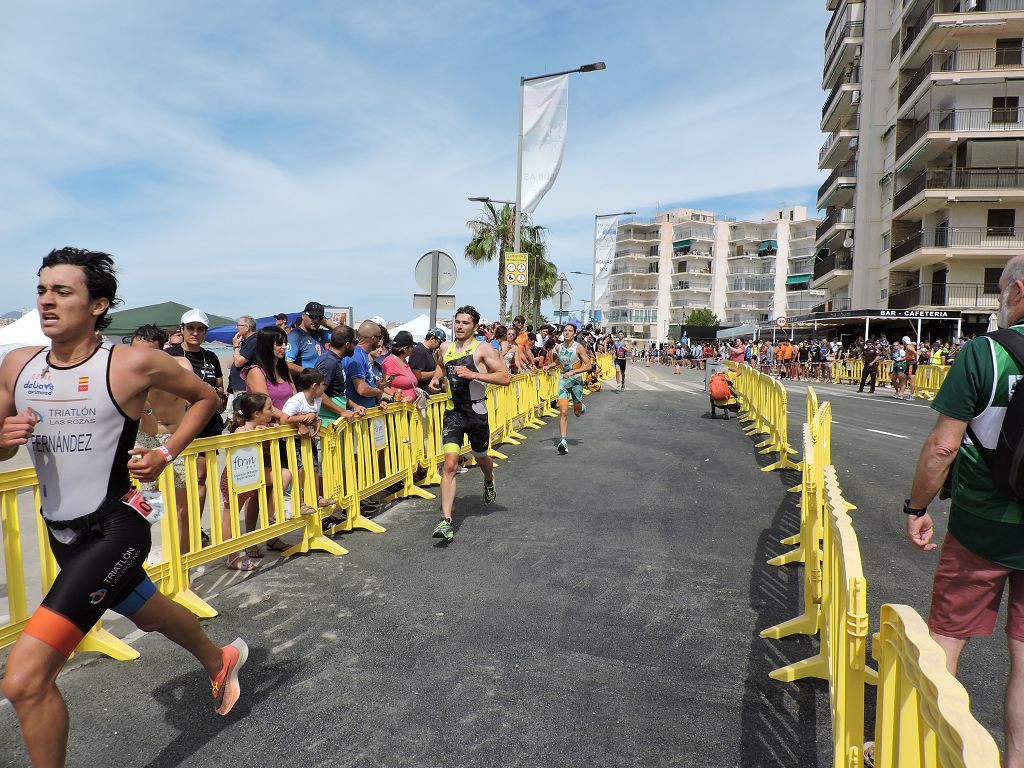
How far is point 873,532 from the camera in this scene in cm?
609

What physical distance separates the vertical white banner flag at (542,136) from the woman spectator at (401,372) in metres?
8.92

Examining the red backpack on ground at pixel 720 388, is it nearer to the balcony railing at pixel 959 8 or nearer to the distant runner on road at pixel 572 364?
the distant runner on road at pixel 572 364

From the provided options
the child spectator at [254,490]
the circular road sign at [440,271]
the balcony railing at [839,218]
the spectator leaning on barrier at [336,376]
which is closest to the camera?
the child spectator at [254,490]

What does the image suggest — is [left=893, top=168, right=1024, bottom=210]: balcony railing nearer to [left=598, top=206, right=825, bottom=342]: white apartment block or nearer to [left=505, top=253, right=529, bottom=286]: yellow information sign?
[left=505, top=253, right=529, bottom=286]: yellow information sign

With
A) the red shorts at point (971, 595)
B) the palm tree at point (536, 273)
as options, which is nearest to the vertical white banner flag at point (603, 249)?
the palm tree at point (536, 273)

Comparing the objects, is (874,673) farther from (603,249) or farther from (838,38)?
(838,38)

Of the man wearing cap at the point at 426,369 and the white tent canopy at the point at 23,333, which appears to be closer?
the man wearing cap at the point at 426,369

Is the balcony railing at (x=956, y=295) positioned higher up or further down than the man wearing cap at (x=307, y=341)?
higher up

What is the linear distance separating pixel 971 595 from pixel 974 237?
40.9 meters

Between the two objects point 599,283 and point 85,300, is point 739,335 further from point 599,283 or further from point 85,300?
point 85,300

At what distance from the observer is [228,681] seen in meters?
3.03

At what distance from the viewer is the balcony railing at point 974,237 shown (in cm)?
3481

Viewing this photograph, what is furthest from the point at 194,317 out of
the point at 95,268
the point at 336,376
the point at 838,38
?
the point at 838,38

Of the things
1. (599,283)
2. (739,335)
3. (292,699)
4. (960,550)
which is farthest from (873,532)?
Answer: (739,335)
